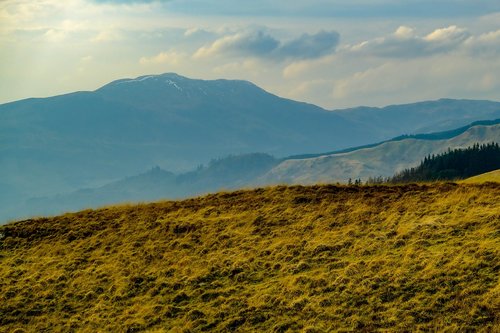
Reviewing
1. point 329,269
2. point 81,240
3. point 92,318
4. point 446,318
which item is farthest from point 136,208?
point 446,318

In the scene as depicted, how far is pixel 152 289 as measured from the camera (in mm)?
23312

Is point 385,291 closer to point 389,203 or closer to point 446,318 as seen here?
point 446,318

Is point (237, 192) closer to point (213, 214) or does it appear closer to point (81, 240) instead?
point (213, 214)

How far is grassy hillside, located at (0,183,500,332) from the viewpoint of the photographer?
1942 cm

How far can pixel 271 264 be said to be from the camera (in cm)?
2408

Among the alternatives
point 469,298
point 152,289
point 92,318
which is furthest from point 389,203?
point 92,318

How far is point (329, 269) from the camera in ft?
74.4

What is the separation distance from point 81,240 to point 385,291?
17.7m

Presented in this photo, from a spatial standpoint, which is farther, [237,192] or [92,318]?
[237,192]

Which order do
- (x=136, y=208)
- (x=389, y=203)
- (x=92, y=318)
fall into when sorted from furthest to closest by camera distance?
(x=136, y=208) < (x=389, y=203) < (x=92, y=318)

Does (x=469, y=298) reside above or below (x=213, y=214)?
below

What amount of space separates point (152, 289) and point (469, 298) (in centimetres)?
1263

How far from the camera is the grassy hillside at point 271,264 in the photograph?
63.7 ft

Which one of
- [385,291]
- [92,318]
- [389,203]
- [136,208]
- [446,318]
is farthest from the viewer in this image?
[136,208]
